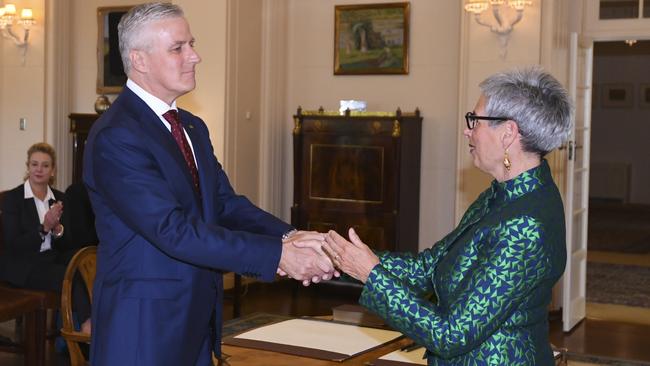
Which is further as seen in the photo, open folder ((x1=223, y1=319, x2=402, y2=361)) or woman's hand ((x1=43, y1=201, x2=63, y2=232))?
woman's hand ((x1=43, y1=201, x2=63, y2=232))

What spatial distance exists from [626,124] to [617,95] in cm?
60

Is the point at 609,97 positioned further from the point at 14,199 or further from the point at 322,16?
the point at 14,199

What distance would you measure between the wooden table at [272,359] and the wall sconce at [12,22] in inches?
284

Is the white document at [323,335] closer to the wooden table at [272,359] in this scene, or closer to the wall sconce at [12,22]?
the wooden table at [272,359]

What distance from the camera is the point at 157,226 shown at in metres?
2.63

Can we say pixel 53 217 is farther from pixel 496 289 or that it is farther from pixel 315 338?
pixel 496 289

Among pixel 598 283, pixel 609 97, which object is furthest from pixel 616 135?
pixel 598 283

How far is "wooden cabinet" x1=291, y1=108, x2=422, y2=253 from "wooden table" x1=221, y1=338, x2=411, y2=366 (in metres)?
5.21

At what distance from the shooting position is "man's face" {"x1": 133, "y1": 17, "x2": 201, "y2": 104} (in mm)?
2834

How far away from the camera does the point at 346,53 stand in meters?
9.20

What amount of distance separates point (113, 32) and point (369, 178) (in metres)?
3.26

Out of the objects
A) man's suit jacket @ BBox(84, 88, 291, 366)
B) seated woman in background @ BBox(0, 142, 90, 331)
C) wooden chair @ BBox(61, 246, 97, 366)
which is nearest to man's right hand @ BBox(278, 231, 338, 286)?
man's suit jacket @ BBox(84, 88, 291, 366)

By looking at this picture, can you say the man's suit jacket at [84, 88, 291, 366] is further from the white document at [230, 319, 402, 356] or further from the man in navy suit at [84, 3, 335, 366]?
the white document at [230, 319, 402, 356]

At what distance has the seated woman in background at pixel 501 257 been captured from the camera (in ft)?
7.79
